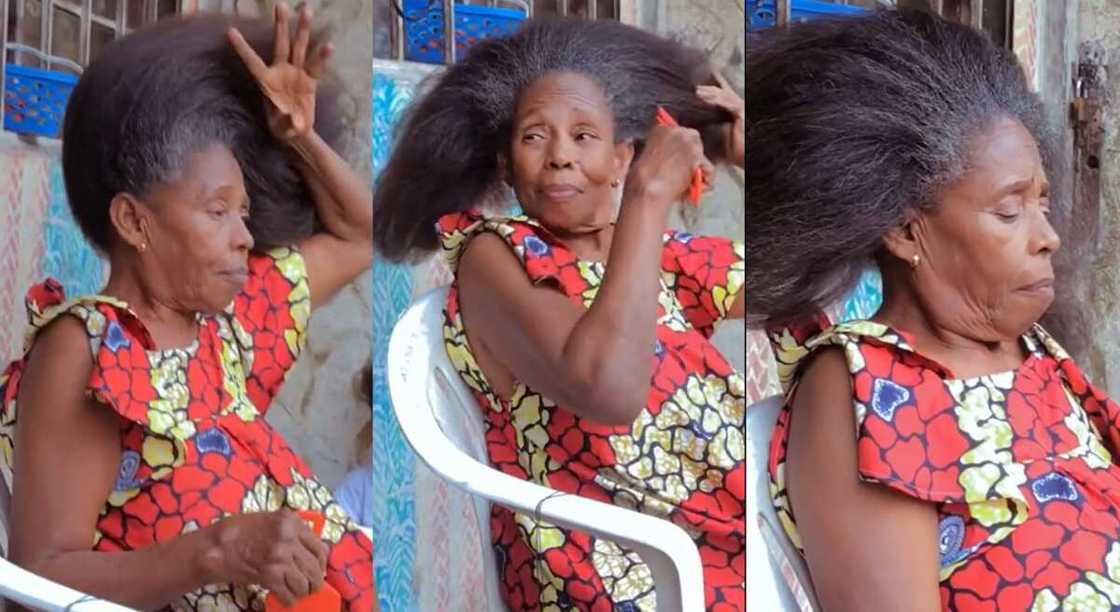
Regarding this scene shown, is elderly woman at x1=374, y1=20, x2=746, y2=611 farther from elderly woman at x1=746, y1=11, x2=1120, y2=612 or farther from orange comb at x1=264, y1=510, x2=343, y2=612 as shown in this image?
orange comb at x1=264, y1=510, x2=343, y2=612

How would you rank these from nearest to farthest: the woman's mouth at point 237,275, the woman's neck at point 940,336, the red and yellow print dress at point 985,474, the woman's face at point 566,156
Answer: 1. the red and yellow print dress at point 985,474
2. the woman's neck at point 940,336
3. the woman's face at point 566,156
4. the woman's mouth at point 237,275

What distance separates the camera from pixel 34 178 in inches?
99.9

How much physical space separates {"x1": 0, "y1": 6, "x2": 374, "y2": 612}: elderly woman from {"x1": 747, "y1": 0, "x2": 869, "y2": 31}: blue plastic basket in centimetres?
64

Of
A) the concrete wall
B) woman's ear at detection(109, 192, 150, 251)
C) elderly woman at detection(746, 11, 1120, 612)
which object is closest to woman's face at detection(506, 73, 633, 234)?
elderly woman at detection(746, 11, 1120, 612)

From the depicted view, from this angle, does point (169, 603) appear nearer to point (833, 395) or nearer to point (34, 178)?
point (34, 178)

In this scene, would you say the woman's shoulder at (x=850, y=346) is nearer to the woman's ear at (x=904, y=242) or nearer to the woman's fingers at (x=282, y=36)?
the woman's ear at (x=904, y=242)

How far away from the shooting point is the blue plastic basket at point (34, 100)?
2.53 m

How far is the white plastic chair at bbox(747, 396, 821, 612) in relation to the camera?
7.17 ft

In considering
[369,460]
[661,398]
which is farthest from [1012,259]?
[369,460]

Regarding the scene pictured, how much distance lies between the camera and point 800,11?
A: 2.39 meters

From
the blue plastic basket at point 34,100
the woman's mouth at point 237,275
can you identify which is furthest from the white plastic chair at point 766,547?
the blue plastic basket at point 34,100

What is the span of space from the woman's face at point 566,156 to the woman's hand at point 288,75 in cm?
36

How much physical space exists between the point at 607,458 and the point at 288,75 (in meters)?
0.77

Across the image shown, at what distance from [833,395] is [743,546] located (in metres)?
0.37
